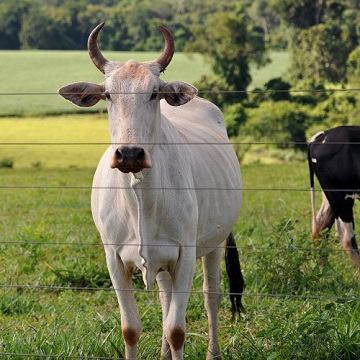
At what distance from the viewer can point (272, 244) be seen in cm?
716

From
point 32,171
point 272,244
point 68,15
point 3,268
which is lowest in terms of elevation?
point 68,15

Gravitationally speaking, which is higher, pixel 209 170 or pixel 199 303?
pixel 209 170

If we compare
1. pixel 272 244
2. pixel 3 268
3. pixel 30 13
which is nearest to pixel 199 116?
pixel 272 244

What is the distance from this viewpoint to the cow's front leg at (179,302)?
16.5ft

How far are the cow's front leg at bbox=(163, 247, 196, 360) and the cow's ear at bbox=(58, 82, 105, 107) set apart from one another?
3.12 ft

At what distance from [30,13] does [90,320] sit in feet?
223

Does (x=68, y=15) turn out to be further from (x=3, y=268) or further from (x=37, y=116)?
(x=3, y=268)

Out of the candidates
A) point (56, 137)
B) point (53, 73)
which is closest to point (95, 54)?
point (56, 137)

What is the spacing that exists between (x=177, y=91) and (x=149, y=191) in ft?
1.79

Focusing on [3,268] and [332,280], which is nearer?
[332,280]

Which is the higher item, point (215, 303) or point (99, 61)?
point (99, 61)

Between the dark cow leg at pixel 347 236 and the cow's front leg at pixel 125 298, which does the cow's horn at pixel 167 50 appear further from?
the dark cow leg at pixel 347 236

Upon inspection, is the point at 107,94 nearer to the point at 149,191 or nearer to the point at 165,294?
the point at 149,191

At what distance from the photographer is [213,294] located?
19.8 feet
